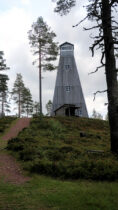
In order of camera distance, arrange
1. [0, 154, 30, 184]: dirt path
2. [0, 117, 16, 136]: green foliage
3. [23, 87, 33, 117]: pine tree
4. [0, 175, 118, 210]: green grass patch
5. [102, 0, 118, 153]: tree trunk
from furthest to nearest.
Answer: [23, 87, 33, 117]: pine tree → [0, 117, 16, 136]: green foliage → [102, 0, 118, 153]: tree trunk → [0, 154, 30, 184]: dirt path → [0, 175, 118, 210]: green grass patch

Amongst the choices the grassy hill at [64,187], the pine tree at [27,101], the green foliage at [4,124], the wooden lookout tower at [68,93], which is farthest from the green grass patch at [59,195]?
the pine tree at [27,101]

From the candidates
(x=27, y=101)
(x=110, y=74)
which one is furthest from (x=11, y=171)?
(x=27, y=101)

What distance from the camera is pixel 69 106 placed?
1188 inches

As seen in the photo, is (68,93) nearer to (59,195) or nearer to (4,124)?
(4,124)

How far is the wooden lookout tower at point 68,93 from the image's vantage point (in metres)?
31.3

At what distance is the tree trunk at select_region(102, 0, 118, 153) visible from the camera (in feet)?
27.6

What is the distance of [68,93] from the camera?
104 ft

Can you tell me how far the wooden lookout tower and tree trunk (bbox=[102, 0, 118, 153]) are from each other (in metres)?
21.8

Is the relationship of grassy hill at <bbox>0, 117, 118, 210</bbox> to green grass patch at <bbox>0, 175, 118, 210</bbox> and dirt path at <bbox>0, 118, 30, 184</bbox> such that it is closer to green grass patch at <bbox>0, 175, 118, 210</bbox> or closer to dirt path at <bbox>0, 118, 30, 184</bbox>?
green grass patch at <bbox>0, 175, 118, 210</bbox>

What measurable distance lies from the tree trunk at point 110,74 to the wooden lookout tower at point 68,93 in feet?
71.5

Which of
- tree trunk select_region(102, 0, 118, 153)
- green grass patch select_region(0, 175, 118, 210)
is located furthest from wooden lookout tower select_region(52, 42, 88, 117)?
green grass patch select_region(0, 175, 118, 210)

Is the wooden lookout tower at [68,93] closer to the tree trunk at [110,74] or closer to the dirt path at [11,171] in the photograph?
the dirt path at [11,171]

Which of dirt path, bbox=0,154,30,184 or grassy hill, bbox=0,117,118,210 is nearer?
grassy hill, bbox=0,117,118,210

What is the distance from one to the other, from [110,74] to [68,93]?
23.0m
